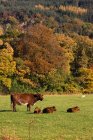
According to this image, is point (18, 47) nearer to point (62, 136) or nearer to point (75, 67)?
point (75, 67)

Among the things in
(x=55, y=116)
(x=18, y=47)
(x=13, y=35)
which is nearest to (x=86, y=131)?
(x=55, y=116)

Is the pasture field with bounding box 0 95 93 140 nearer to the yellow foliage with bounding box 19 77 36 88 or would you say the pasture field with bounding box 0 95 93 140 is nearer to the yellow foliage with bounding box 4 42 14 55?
the yellow foliage with bounding box 19 77 36 88

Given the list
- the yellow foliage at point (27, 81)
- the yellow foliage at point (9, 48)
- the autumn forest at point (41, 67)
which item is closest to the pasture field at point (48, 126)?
the autumn forest at point (41, 67)

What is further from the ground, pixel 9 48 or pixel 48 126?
pixel 48 126

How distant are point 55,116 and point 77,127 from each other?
422 cm

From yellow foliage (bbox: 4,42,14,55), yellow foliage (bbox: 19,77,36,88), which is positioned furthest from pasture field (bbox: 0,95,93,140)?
yellow foliage (bbox: 4,42,14,55)

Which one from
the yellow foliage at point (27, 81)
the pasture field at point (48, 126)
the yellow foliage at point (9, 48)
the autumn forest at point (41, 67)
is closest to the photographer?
the pasture field at point (48, 126)

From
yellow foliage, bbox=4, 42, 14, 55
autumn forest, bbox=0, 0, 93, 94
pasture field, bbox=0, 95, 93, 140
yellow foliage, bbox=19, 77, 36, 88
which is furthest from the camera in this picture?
yellow foliage, bbox=4, 42, 14, 55

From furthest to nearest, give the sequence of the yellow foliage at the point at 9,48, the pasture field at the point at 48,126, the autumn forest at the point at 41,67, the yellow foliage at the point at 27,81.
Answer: the yellow foliage at the point at 9,48 → the yellow foliage at the point at 27,81 → the autumn forest at the point at 41,67 → the pasture field at the point at 48,126

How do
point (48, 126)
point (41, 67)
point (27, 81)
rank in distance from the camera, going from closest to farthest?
point (48, 126), point (27, 81), point (41, 67)

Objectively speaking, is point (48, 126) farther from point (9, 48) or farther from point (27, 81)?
point (9, 48)

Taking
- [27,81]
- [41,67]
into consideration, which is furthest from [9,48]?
[27,81]

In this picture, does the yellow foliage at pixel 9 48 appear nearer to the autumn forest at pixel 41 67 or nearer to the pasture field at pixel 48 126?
the autumn forest at pixel 41 67

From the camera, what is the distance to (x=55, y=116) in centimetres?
2378
